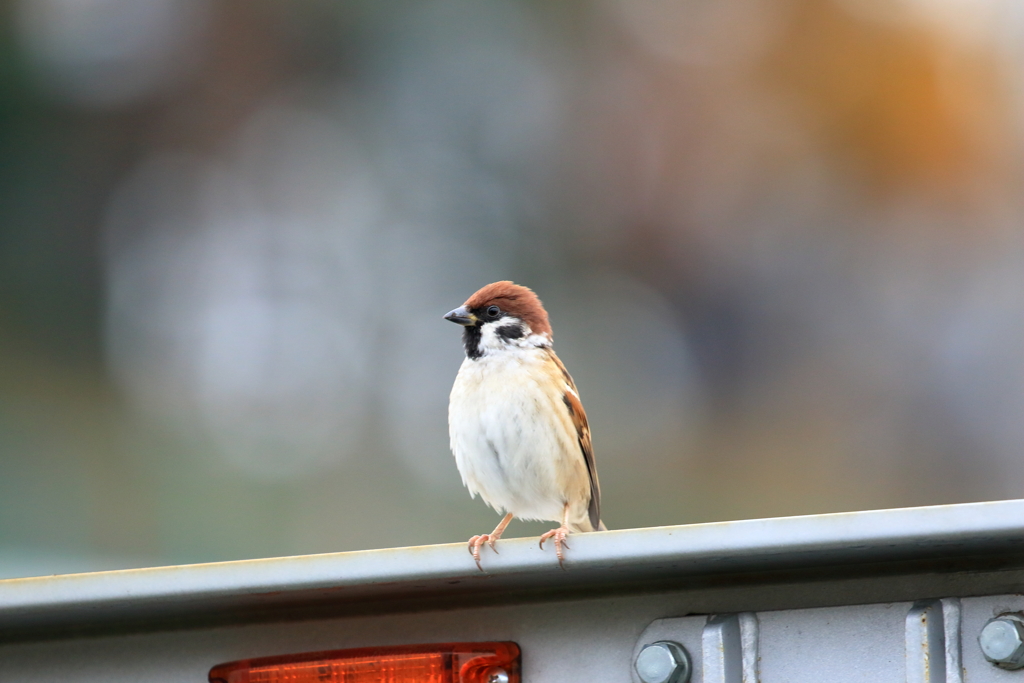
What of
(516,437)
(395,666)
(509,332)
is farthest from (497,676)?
(509,332)

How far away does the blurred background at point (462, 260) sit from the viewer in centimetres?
623

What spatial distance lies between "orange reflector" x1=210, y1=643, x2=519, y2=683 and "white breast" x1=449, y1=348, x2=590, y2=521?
4.40ft

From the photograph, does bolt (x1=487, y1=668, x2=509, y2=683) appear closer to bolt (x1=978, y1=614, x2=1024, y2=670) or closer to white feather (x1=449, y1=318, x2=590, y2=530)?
bolt (x1=978, y1=614, x2=1024, y2=670)

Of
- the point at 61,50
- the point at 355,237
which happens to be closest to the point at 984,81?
the point at 355,237

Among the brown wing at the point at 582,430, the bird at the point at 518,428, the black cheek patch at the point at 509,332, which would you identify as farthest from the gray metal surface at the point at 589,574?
Result: the black cheek patch at the point at 509,332

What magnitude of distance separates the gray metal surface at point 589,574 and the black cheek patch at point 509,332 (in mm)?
1553

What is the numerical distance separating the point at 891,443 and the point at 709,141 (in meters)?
2.22

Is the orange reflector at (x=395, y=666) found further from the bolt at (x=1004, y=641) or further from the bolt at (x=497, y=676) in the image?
the bolt at (x=1004, y=641)

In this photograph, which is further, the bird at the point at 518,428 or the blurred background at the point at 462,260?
the blurred background at the point at 462,260

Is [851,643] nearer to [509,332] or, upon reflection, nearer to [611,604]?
[611,604]

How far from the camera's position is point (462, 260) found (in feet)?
22.8

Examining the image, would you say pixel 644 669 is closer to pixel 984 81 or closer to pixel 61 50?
pixel 984 81

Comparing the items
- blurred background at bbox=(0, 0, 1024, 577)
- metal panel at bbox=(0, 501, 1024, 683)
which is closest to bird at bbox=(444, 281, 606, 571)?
metal panel at bbox=(0, 501, 1024, 683)

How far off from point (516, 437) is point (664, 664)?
148cm
